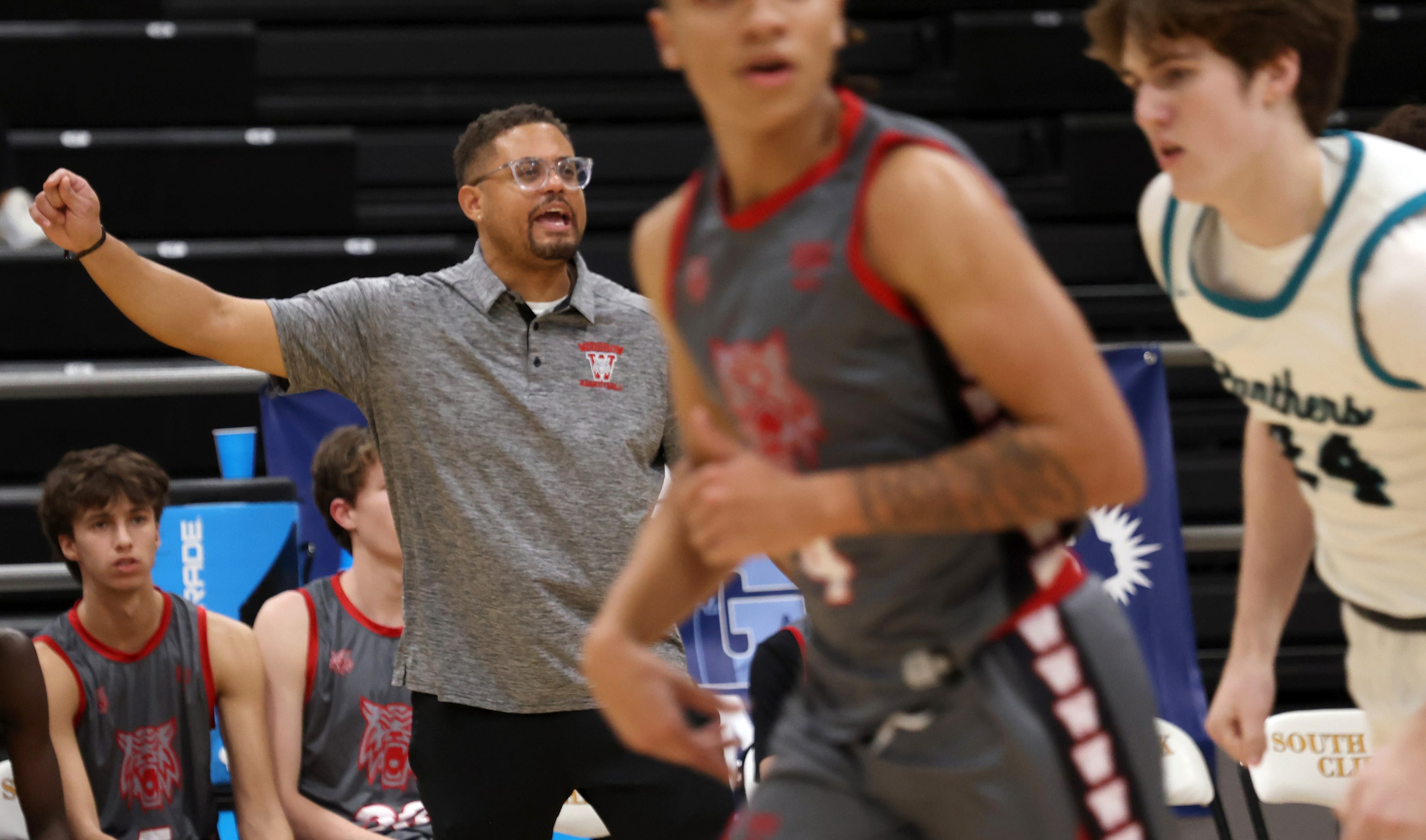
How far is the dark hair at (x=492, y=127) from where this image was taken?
12.0 feet

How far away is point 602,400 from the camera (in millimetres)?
3369

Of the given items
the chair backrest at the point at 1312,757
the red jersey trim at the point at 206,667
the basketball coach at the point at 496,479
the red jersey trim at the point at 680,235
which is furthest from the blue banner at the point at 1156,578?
the red jersey trim at the point at 680,235

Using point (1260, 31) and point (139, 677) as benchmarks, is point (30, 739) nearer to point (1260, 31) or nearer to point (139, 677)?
point (139, 677)

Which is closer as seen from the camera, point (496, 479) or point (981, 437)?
point (981, 437)

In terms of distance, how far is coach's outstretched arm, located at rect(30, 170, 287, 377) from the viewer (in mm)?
3025

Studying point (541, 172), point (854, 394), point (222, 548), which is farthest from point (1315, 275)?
point (222, 548)

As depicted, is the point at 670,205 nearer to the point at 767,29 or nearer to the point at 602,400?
the point at 767,29

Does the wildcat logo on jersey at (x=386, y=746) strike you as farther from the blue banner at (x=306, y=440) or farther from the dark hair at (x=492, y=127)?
the dark hair at (x=492, y=127)

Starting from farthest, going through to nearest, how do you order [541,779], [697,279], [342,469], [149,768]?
1. [342,469]
2. [149,768]
3. [541,779]
4. [697,279]

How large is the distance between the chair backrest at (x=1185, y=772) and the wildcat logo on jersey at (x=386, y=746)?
6.75 feet

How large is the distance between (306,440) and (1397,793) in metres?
3.54

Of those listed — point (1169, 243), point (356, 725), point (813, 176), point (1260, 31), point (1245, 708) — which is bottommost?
point (356, 725)

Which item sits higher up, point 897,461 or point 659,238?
point 659,238

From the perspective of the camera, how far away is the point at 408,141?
21.4ft
